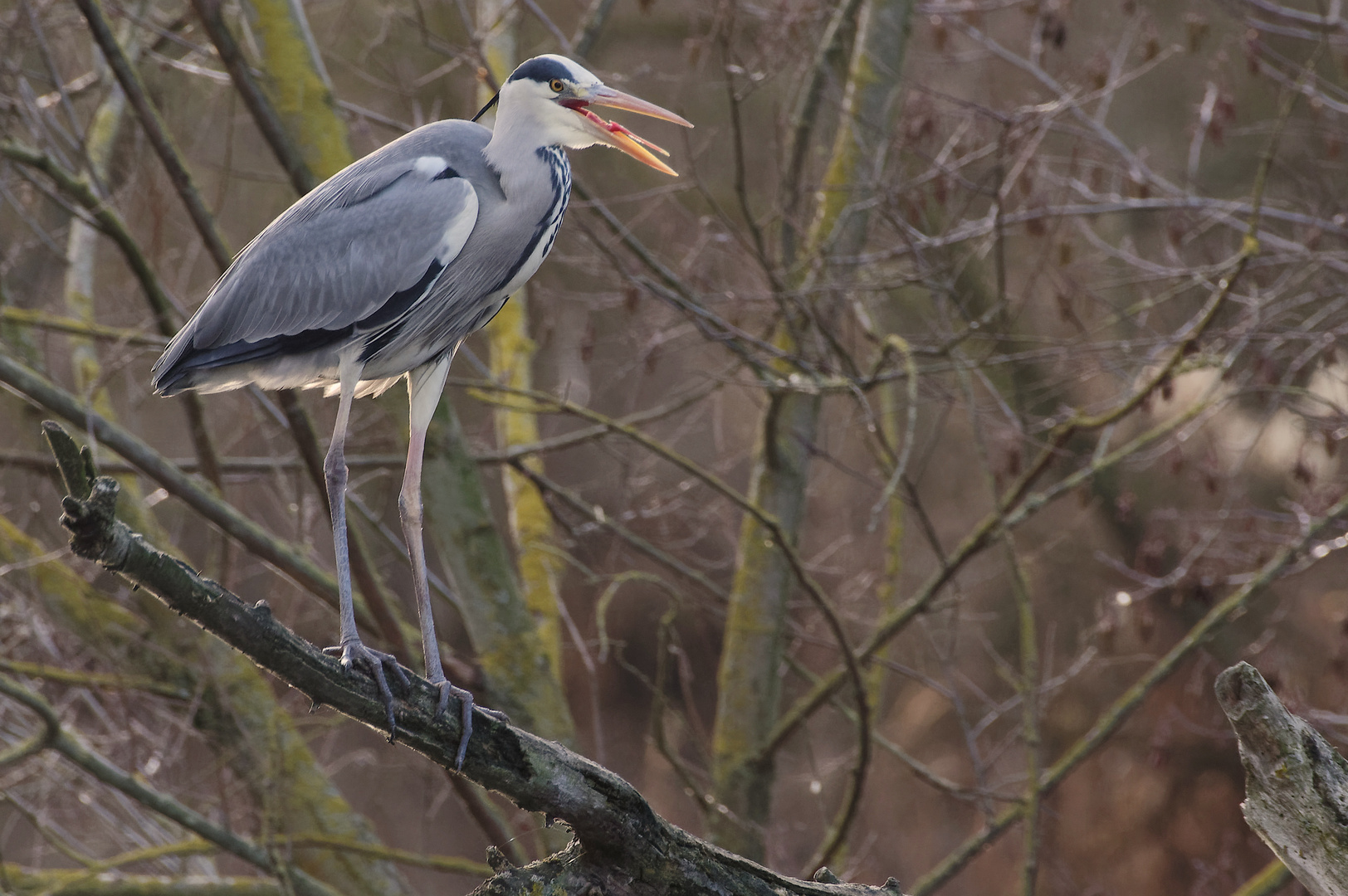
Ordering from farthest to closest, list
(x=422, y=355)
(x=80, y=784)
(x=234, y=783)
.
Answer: (x=80, y=784) < (x=234, y=783) < (x=422, y=355)

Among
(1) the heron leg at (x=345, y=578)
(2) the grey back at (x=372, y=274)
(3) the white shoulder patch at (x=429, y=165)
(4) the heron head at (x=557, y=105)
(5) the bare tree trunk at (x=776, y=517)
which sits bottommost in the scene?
(5) the bare tree trunk at (x=776, y=517)

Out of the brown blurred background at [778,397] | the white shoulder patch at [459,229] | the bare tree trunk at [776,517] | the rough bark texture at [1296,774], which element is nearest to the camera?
the rough bark texture at [1296,774]

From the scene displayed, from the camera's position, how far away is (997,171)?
427 centimetres

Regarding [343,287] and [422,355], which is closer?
[343,287]

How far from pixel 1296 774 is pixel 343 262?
6.92ft

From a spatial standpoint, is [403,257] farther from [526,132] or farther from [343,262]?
[526,132]

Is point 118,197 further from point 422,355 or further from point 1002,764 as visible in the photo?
point 1002,764

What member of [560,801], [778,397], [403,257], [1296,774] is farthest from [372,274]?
[778,397]

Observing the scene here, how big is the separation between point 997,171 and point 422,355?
220 cm

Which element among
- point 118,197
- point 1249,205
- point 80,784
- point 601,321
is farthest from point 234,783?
point 601,321

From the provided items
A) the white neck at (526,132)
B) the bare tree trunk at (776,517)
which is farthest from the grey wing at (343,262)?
the bare tree trunk at (776,517)

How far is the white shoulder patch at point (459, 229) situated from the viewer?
9.13 feet

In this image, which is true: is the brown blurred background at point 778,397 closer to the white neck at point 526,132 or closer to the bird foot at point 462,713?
the white neck at point 526,132

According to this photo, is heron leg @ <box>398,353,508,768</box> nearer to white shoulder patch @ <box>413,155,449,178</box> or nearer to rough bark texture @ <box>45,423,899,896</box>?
white shoulder patch @ <box>413,155,449,178</box>
